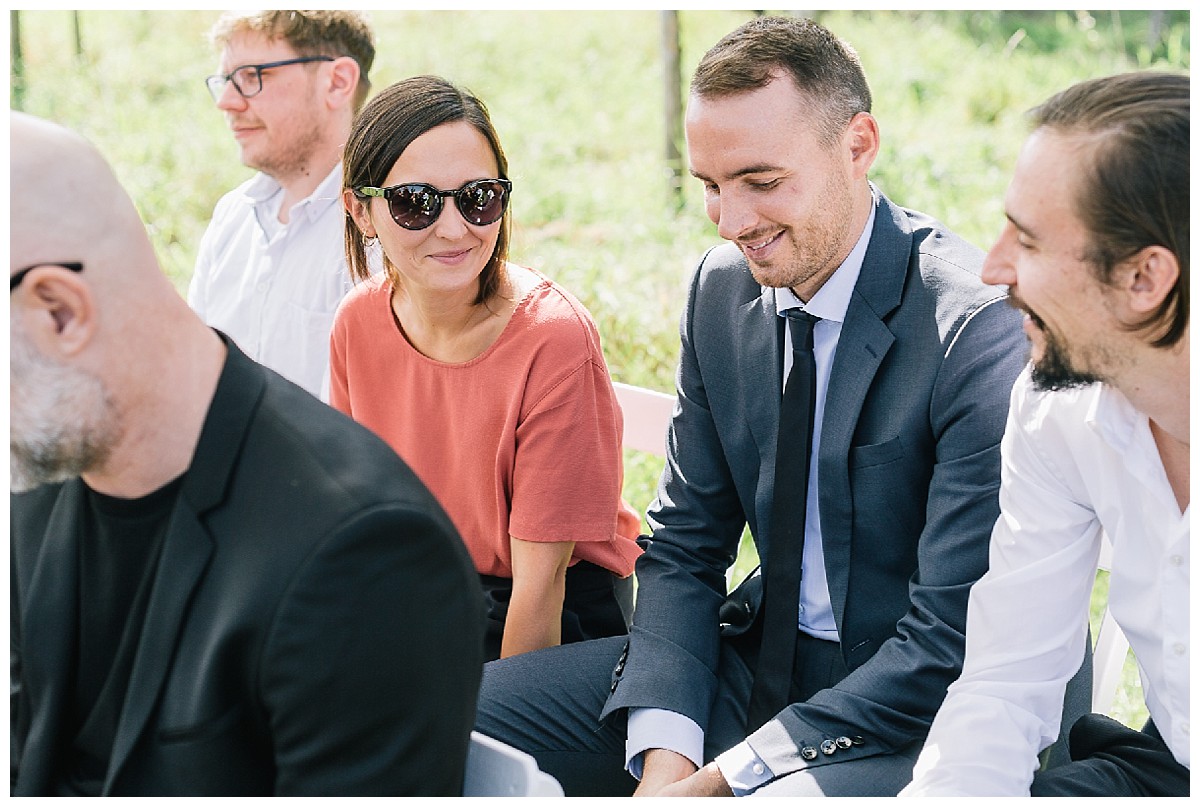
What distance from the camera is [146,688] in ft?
5.07

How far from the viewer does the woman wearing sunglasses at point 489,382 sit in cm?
258

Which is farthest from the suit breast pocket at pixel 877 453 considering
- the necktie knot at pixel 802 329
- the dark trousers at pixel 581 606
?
the dark trousers at pixel 581 606

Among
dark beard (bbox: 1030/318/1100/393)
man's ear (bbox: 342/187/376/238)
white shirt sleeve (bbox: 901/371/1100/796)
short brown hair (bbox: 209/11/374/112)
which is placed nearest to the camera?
dark beard (bbox: 1030/318/1100/393)

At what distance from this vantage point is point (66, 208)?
147cm

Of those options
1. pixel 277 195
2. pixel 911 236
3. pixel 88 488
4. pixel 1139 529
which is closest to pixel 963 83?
pixel 277 195

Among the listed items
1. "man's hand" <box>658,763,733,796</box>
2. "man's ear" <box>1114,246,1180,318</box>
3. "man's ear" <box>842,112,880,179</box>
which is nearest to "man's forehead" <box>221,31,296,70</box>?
"man's ear" <box>842,112,880,179</box>

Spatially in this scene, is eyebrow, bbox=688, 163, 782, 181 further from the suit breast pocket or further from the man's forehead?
the man's forehead

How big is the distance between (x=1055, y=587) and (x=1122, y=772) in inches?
12.4

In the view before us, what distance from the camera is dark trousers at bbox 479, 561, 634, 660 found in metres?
2.69

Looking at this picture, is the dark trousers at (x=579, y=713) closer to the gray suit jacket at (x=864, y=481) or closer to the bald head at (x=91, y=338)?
the gray suit jacket at (x=864, y=481)

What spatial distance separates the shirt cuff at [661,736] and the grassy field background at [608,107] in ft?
5.66

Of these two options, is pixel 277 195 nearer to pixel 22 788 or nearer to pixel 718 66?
pixel 718 66

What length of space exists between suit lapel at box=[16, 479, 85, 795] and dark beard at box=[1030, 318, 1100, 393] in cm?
133

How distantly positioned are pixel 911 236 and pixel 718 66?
476mm
